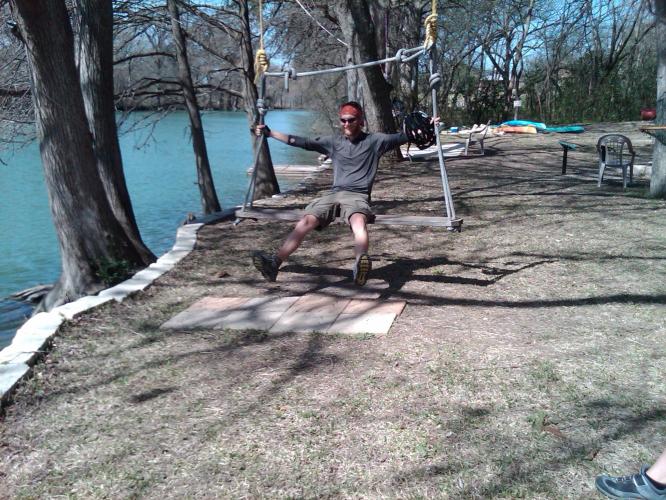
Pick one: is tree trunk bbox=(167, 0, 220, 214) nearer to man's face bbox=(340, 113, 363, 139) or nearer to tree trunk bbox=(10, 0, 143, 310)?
tree trunk bbox=(10, 0, 143, 310)

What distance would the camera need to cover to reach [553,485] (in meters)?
2.80

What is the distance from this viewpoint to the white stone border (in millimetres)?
3939

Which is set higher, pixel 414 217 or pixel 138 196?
pixel 414 217

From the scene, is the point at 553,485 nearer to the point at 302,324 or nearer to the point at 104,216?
the point at 302,324

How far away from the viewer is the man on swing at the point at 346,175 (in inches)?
215

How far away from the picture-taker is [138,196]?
19.1 m

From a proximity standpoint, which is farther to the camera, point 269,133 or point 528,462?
point 269,133

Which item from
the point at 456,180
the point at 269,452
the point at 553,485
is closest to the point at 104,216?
the point at 269,452

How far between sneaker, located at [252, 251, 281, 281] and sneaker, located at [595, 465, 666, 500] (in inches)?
123

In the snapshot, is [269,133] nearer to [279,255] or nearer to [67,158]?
[279,255]

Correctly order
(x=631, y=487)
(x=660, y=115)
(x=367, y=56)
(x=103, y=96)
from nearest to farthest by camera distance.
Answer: (x=631, y=487)
(x=103, y=96)
(x=660, y=115)
(x=367, y=56)

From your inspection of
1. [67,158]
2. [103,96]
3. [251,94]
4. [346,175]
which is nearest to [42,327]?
[67,158]

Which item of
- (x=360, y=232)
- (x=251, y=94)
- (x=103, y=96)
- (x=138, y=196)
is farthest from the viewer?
(x=138, y=196)

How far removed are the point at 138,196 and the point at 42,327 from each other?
1505 centimetres
